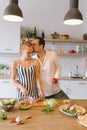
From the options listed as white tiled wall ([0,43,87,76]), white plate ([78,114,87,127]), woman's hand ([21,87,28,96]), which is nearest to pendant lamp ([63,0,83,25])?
woman's hand ([21,87,28,96])

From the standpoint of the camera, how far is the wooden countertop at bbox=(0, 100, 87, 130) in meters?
Answer: 1.59

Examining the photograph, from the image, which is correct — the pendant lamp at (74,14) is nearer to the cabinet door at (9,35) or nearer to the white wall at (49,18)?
the cabinet door at (9,35)

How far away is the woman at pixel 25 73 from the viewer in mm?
2436

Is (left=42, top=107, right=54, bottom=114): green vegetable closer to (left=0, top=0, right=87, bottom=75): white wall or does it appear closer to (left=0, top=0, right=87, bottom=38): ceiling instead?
(left=0, top=0, right=87, bottom=75): white wall

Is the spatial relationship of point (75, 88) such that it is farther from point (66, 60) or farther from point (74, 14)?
point (74, 14)

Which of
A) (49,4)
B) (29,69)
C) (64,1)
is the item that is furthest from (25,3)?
(29,69)

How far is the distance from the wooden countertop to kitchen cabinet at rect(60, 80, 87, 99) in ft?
7.85

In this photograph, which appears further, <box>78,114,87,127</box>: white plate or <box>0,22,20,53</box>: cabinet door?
<box>0,22,20,53</box>: cabinet door

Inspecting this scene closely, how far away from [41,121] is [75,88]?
279 centimetres

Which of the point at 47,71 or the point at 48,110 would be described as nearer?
the point at 48,110

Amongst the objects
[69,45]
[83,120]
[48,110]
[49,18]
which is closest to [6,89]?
[69,45]

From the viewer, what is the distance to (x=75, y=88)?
14.4ft

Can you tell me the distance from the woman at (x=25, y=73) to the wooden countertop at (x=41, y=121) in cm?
48

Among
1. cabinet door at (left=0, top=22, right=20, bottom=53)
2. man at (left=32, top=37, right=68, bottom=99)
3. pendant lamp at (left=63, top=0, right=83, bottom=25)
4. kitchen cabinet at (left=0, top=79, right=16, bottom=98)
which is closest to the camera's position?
pendant lamp at (left=63, top=0, right=83, bottom=25)
